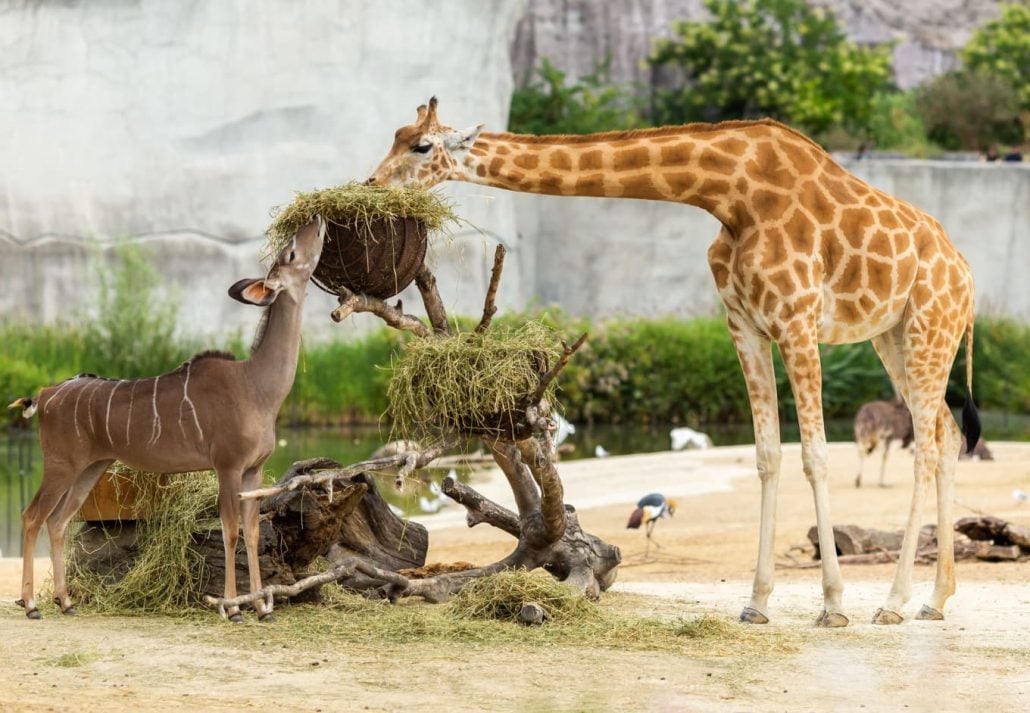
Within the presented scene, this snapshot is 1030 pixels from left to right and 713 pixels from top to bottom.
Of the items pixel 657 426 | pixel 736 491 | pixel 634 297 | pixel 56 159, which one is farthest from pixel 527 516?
pixel 634 297

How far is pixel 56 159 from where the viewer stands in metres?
24.7

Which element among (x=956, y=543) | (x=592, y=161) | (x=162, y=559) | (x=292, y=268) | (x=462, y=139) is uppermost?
(x=462, y=139)

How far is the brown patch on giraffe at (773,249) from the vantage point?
7.93 m

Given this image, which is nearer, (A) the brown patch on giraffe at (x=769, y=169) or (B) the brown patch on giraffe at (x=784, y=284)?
(B) the brown patch on giraffe at (x=784, y=284)

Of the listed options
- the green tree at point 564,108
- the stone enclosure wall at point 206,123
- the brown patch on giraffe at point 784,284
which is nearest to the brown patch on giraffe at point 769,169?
the brown patch on giraffe at point 784,284

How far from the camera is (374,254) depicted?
764 cm

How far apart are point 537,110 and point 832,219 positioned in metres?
23.7

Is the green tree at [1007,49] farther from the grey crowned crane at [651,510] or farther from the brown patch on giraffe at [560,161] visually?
the brown patch on giraffe at [560,161]

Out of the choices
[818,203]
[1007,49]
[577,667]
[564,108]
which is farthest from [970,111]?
[577,667]

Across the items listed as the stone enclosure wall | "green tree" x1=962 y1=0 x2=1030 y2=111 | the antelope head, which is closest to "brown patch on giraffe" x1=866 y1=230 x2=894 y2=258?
the antelope head

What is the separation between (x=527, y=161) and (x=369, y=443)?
13310 mm

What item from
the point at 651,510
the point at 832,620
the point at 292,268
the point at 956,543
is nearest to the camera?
the point at 292,268

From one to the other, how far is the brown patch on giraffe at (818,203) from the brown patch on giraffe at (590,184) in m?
1.05

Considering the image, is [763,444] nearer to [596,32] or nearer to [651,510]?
[651,510]
